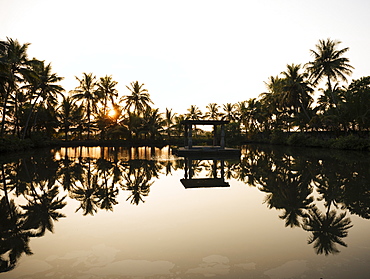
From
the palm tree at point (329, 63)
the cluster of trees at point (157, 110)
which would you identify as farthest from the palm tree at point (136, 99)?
the palm tree at point (329, 63)

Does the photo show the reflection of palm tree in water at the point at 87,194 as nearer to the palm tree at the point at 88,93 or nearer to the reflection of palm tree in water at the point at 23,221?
the reflection of palm tree in water at the point at 23,221

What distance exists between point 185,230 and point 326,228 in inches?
108

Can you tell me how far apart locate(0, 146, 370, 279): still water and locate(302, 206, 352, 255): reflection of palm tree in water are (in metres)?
0.02

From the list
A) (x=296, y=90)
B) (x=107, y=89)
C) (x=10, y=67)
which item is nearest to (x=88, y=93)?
(x=107, y=89)

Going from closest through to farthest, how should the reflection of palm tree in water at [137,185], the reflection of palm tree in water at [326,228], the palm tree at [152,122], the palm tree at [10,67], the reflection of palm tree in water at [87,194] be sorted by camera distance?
the reflection of palm tree in water at [326,228] → the reflection of palm tree in water at [87,194] → the reflection of palm tree in water at [137,185] → the palm tree at [10,67] → the palm tree at [152,122]

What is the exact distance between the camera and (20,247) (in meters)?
4.18

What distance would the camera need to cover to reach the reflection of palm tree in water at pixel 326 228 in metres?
4.18

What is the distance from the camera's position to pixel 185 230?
4.93 meters

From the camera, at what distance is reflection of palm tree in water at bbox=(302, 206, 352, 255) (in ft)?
13.7

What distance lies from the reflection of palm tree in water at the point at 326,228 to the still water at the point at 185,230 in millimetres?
20

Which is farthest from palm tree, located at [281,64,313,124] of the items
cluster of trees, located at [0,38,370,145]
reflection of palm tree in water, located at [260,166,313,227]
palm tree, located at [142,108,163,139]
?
reflection of palm tree in water, located at [260,166,313,227]

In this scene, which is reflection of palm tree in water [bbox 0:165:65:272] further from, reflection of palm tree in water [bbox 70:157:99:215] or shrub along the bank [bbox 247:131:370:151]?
shrub along the bank [bbox 247:131:370:151]

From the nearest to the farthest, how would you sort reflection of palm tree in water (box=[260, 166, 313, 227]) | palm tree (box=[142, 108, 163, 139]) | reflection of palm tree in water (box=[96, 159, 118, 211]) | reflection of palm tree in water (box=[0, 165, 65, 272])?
1. reflection of palm tree in water (box=[0, 165, 65, 272])
2. reflection of palm tree in water (box=[260, 166, 313, 227])
3. reflection of palm tree in water (box=[96, 159, 118, 211])
4. palm tree (box=[142, 108, 163, 139])

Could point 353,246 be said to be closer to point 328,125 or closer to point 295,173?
point 295,173
